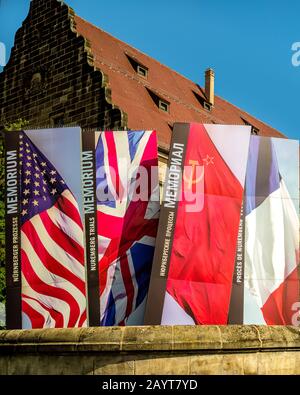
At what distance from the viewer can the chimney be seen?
42.5m

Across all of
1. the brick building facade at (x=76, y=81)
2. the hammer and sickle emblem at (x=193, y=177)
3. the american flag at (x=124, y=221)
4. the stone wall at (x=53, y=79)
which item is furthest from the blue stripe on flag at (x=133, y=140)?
the stone wall at (x=53, y=79)

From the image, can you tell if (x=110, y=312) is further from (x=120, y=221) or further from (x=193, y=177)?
(x=193, y=177)

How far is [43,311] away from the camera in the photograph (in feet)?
48.3

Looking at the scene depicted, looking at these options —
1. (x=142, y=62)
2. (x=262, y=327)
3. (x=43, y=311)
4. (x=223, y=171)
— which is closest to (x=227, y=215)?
(x=223, y=171)

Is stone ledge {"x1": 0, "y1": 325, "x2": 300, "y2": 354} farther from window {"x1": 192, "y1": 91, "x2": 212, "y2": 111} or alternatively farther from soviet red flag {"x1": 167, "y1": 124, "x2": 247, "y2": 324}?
window {"x1": 192, "y1": 91, "x2": 212, "y2": 111}

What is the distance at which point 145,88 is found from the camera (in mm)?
34156

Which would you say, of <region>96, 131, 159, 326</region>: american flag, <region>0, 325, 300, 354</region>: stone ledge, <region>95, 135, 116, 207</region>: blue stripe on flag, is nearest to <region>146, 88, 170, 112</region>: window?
<region>96, 131, 159, 326</region>: american flag

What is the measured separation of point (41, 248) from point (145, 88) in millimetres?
20380

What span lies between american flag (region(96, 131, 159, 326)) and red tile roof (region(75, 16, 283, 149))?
1300 cm

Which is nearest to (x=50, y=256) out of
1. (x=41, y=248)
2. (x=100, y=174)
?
(x=41, y=248)

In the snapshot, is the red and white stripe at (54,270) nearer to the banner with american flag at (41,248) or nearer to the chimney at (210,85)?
the banner with american flag at (41,248)

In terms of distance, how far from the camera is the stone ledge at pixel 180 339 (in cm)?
846

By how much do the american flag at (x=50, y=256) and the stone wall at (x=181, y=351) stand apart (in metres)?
5.96

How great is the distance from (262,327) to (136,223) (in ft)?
23.1
